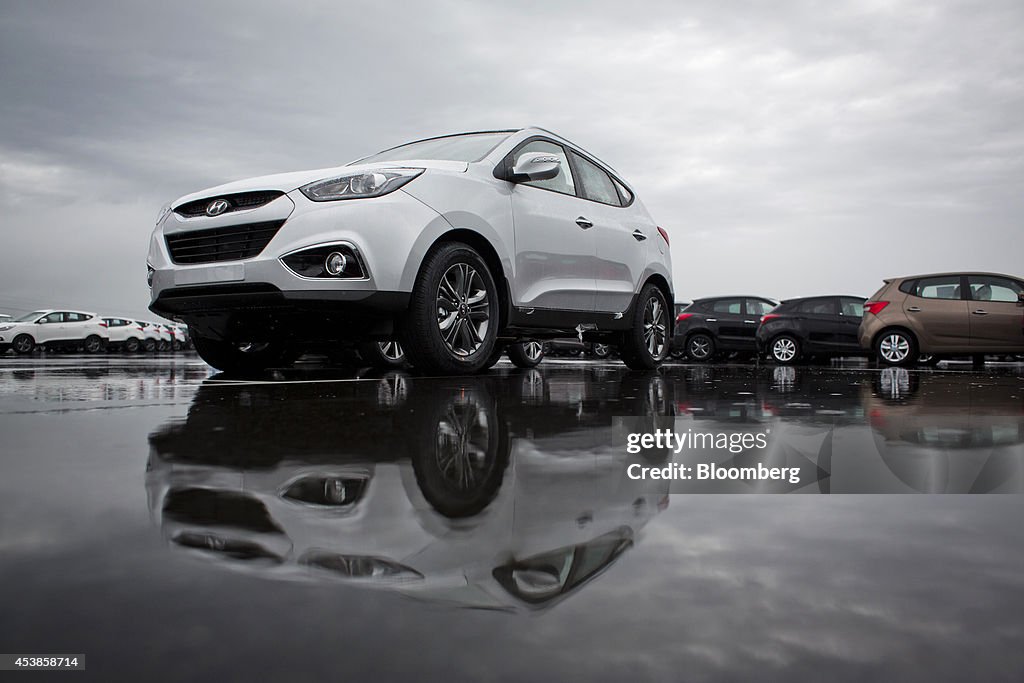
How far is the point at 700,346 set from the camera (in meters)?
20.5

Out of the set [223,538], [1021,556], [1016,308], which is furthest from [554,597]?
[1016,308]

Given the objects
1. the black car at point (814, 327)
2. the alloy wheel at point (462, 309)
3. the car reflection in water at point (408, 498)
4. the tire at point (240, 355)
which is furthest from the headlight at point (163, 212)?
the black car at point (814, 327)

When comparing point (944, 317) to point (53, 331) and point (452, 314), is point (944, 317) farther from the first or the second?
point (53, 331)

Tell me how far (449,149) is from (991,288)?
10663 mm

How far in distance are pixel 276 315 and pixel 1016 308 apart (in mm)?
12383

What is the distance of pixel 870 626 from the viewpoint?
1.20m

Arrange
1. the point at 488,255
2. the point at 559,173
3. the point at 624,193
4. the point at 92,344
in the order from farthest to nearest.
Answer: the point at 92,344 → the point at 624,193 → the point at 559,173 → the point at 488,255

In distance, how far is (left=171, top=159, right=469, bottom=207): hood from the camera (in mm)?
5762

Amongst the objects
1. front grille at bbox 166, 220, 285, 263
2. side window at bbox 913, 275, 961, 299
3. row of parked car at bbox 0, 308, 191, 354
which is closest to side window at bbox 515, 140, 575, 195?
front grille at bbox 166, 220, 285, 263

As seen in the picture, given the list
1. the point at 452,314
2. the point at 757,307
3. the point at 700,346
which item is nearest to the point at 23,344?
the point at 700,346

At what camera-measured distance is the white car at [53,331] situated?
30.2m

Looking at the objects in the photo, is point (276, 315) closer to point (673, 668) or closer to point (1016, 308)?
point (673, 668)

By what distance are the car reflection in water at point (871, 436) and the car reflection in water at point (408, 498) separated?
38cm

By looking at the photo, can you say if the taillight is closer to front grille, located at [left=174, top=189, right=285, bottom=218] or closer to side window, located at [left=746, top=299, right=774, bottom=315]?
side window, located at [left=746, top=299, right=774, bottom=315]
